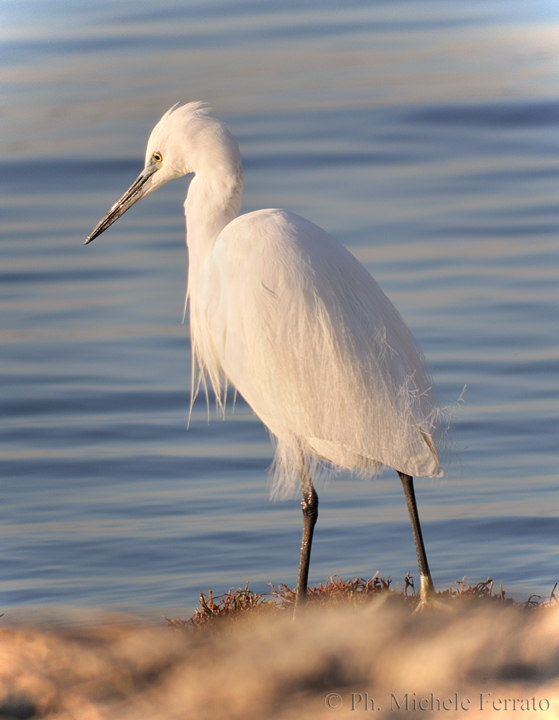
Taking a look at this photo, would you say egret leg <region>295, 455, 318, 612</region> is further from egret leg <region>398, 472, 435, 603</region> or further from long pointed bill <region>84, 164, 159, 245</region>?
long pointed bill <region>84, 164, 159, 245</region>

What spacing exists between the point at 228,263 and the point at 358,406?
67cm

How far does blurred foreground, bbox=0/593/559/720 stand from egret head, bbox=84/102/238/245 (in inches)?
65.4

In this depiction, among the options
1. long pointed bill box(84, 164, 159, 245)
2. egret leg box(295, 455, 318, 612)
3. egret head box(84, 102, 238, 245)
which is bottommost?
egret leg box(295, 455, 318, 612)

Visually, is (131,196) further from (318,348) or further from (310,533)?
(310,533)

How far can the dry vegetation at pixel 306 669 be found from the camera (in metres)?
2.55

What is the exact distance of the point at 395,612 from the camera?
3.02 meters

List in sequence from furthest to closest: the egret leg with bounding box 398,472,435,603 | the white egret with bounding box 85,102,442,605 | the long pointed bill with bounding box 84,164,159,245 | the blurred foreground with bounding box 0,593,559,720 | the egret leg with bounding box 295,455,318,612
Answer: the long pointed bill with bounding box 84,164,159,245 → the egret leg with bounding box 295,455,318,612 → the white egret with bounding box 85,102,442,605 → the egret leg with bounding box 398,472,435,603 → the blurred foreground with bounding box 0,593,559,720

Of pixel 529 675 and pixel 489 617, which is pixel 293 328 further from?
pixel 529 675

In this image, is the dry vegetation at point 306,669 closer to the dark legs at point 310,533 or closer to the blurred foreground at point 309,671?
the blurred foreground at point 309,671

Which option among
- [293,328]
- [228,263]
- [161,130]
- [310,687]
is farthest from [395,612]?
[161,130]

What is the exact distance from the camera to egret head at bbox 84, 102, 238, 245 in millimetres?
3477

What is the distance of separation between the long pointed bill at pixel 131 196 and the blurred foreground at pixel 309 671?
5.66ft

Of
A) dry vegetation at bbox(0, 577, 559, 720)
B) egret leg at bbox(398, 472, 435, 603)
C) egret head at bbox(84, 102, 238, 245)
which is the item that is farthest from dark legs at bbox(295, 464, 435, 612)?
egret head at bbox(84, 102, 238, 245)

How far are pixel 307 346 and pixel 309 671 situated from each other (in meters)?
1.11
